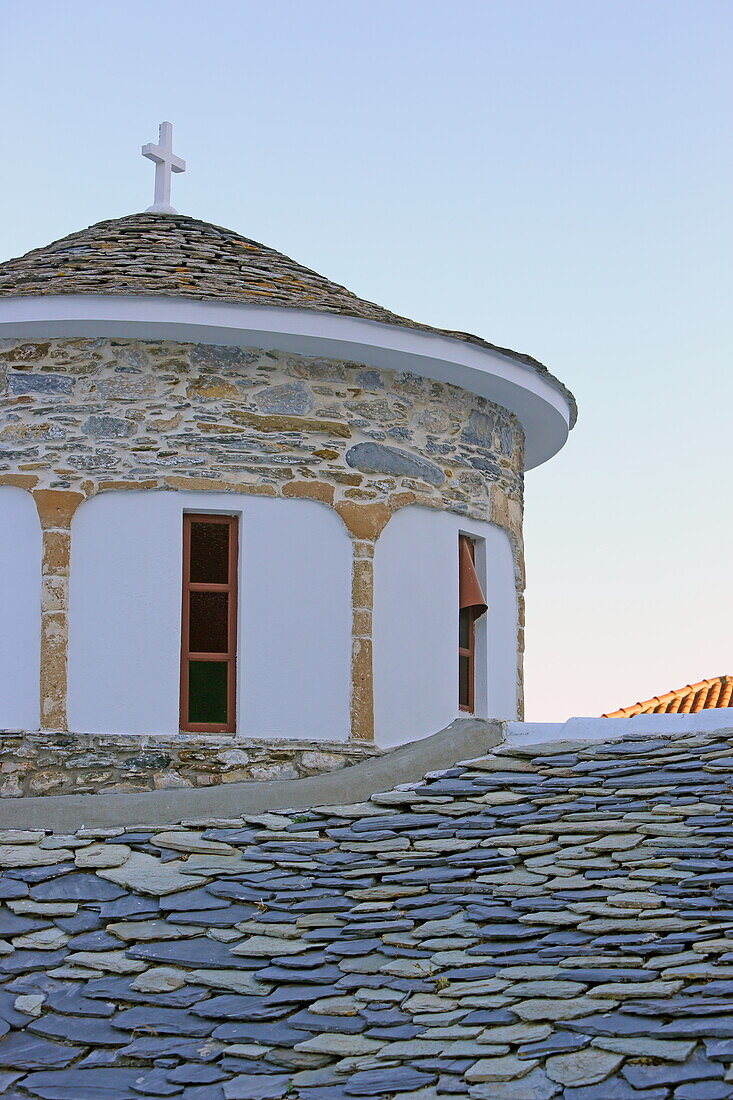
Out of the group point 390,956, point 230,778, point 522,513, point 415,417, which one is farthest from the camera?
point 522,513

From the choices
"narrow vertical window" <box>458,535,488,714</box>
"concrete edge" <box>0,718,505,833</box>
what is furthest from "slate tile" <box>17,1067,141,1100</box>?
"narrow vertical window" <box>458,535,488,714</box>

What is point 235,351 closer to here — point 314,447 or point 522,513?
point 314,447

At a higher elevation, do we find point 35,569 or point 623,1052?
point 35,569

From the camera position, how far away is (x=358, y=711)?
456 inches

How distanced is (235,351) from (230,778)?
10.1 feet

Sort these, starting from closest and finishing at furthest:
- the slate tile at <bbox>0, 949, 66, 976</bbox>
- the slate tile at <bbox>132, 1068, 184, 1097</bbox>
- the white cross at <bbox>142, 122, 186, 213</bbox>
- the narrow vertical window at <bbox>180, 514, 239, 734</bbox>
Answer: the slate tile at <bbox>132, 1068, 184, 1097</bbox>
the slate tile at <bbox>0, 949, 66, 976</bbox>
the narrow vertical window at <bbox>180, 514, 239, 734</bbox>
the white cross at <bbox>142, 122, 186, 213</bbox>

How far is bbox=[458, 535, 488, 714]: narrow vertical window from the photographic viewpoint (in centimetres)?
1253

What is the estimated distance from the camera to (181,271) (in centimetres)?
1185

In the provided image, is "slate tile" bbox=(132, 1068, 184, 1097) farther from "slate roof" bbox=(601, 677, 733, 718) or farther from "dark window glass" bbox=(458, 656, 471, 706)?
"slate roof" bbox=(601, 677, 733, 718)

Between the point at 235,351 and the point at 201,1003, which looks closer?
the point at 201,1003

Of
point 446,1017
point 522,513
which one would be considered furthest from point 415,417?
point 446,1017

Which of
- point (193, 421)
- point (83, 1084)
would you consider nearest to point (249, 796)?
point (193, 421)

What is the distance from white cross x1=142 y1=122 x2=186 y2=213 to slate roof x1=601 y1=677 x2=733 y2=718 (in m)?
7.17

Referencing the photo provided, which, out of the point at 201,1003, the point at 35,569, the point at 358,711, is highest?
the point at 35,569
